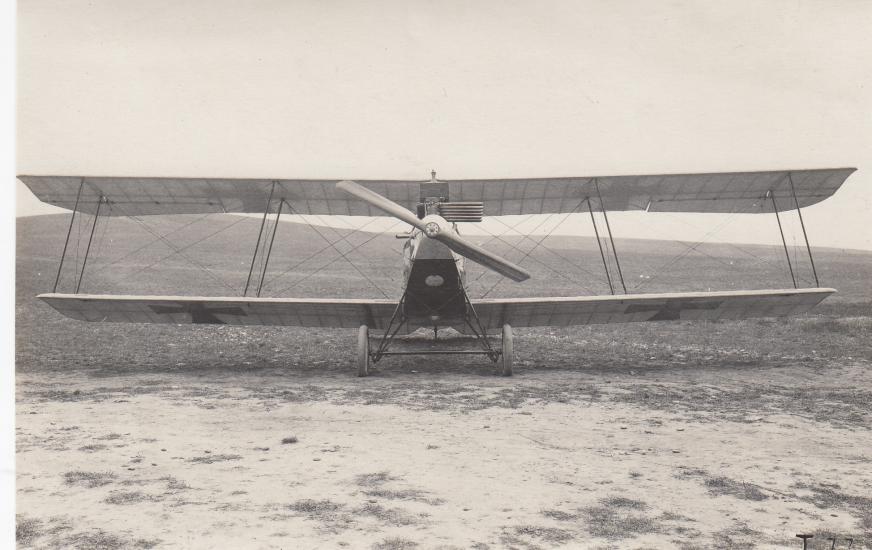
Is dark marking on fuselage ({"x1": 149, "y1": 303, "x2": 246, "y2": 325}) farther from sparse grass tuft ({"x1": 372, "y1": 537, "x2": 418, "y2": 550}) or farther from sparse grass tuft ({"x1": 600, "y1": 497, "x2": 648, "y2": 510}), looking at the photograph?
sparse grass tuft ({"x1": 600, "y1": 497, "x2": 648, "y2": 510})

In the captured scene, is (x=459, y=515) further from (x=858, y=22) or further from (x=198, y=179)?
(x=198, y=179)

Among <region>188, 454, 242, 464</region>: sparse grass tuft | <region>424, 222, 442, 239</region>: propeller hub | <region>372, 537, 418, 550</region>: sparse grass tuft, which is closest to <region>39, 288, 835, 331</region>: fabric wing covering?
<region>424, 222, 442, 239</region>: propeller hub

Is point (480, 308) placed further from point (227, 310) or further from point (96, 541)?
point (96, 541)

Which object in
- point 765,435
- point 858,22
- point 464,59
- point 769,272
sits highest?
point 769,272

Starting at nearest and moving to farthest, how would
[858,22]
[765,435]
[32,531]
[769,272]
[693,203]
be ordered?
[32,531] → [765,435] → [858,22] → [693,203] → [769,272]

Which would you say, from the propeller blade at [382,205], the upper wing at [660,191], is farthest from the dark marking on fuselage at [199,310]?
the upper wing at [660,191]

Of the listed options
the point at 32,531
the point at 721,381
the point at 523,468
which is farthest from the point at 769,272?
the point at 32,531

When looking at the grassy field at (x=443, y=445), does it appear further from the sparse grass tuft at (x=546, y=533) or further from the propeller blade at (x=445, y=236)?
the propeller blade at (x=445, y=236)
